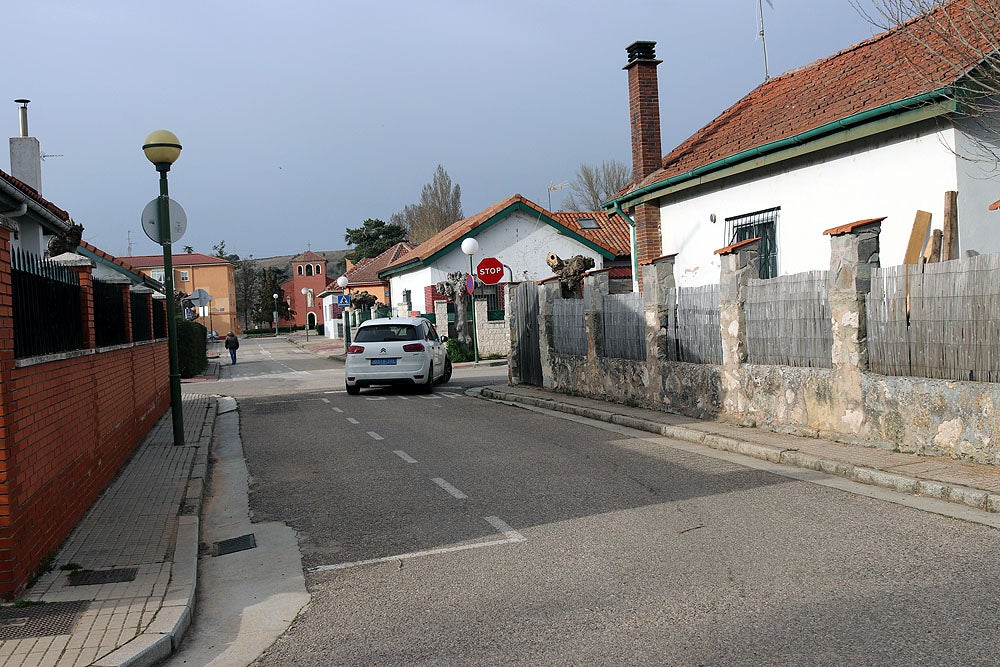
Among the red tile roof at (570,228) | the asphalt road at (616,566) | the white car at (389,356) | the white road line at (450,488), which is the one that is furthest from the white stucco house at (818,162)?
the red tile roof at (570,228)

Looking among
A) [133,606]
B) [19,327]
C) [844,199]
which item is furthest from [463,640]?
[844,199]

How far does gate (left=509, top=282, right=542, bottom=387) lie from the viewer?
19922 mm

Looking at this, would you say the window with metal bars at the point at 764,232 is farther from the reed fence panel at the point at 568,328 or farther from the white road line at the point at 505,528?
the white road line at the point at 505,528

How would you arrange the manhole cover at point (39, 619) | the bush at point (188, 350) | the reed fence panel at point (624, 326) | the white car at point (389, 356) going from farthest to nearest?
the bush at point (188, 350) → the white car at point (389, 356) → the reed fence panel at point (624, 326) → the manhole cover at point (39, 619)

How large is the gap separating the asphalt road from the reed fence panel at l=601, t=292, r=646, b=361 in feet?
13.6

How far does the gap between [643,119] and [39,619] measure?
16.7m

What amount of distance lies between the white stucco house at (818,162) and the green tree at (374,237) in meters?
79.1

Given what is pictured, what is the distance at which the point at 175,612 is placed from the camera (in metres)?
5.21

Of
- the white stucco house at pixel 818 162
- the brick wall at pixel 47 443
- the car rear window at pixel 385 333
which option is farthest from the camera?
the car rear window at pixel 385 333

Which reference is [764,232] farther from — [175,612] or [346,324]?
[346,324]

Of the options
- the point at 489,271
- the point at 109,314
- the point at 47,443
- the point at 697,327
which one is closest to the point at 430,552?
the point at 47,443

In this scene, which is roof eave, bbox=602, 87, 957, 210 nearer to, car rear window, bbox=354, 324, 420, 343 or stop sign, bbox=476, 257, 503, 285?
car rear window, bbox=354, 324, 420, 343

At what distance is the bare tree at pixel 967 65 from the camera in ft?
32.2

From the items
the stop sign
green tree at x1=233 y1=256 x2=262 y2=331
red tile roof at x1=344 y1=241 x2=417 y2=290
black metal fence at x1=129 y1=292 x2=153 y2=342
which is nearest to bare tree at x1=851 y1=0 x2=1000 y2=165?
black metal fence at x1=129 y1=292 x2=153 y2=342
